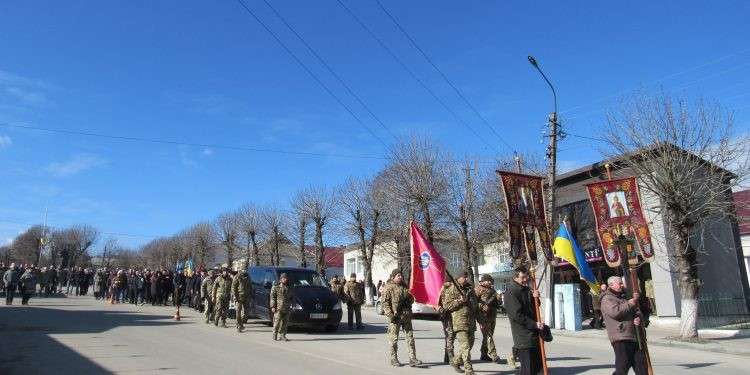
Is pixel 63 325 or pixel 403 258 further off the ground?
pixel 403 258

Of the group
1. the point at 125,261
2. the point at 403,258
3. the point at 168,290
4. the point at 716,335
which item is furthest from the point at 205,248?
the point at 716,335

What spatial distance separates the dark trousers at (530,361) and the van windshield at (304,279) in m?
10.0

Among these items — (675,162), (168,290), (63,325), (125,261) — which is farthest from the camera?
(125,261)

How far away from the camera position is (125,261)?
109m

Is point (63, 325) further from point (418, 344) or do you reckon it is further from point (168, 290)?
point (168, 290)

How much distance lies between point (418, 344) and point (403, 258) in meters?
27.0

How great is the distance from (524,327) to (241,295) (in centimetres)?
1022

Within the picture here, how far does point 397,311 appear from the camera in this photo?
1084 centimetres

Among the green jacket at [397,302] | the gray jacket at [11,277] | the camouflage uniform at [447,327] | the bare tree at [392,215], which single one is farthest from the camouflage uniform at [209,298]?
the bare tree at [392,215]

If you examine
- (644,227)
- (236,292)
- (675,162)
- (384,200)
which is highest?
(384,200)

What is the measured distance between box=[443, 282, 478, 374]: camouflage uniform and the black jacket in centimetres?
149

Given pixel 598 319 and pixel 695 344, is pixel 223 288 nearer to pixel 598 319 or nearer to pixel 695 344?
pixel 598 319

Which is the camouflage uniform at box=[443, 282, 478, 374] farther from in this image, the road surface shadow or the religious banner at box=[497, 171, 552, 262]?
the road surface shadow

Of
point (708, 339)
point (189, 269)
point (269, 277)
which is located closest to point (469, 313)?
point (269, 277)
